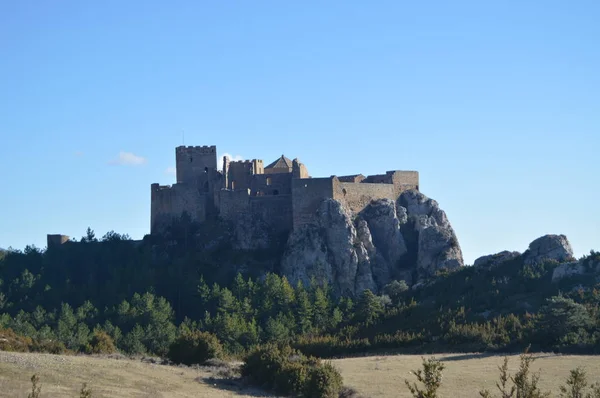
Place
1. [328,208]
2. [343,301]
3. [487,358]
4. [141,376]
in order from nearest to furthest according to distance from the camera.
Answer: [141,376], [487,358], [343,301], [328,208]

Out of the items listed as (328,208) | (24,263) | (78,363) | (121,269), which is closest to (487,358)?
(78,363)

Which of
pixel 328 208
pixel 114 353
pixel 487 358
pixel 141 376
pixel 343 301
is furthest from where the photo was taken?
pixel 328 208

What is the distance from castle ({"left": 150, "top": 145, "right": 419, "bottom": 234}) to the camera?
72250mm

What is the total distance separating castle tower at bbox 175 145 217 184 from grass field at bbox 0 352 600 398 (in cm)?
3298

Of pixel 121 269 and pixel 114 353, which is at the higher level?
pixel 121 269

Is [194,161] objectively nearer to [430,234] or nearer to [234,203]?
[234,203]

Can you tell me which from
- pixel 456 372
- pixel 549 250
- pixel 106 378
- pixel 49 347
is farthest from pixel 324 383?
pixel 549 250

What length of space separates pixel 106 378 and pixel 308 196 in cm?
3545

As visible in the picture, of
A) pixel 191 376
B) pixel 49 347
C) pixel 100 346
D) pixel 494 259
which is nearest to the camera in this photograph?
pixel 191 376

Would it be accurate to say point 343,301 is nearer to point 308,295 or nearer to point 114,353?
point 308,295

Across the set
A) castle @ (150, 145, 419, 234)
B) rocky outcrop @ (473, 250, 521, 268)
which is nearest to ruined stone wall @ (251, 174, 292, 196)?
castle @ (150, 145, 419, 234)

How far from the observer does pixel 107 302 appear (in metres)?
69.1

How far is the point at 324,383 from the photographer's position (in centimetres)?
3841

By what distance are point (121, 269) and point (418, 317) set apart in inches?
1053
